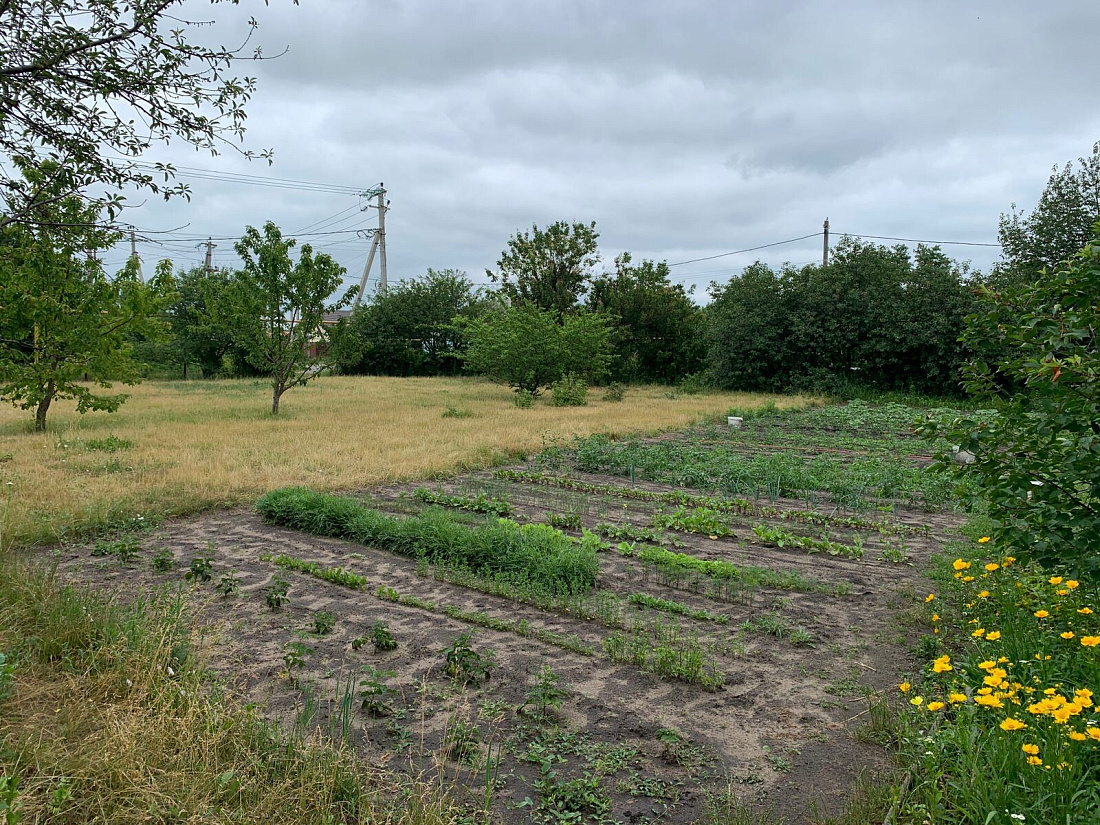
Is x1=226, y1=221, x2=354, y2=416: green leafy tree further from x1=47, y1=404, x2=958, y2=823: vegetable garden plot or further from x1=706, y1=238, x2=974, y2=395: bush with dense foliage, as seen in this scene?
x1=706, y1=238, x2=974, y2=395: bush with dense foliage

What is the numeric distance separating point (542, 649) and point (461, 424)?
489 inches

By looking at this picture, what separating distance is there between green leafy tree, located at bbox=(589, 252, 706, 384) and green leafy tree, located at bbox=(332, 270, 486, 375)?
351 inches

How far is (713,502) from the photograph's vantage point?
9078 millimetres

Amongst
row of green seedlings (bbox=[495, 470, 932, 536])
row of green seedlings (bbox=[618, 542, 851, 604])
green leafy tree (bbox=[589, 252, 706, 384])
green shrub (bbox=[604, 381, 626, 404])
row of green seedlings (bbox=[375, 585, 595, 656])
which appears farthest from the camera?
green leafy tree (bbox=[589, 252, 706, 384])

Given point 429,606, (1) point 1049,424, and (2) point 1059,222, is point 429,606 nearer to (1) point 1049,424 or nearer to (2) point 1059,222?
(1) point 1049,424

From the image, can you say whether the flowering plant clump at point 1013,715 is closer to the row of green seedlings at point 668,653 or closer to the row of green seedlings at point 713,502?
the row of green seedlings at point 668,653

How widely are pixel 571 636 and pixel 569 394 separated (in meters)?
19.2

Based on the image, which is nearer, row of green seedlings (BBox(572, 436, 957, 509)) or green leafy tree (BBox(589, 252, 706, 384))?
row of green seedlings (BBox(572, 436, 957, 509))

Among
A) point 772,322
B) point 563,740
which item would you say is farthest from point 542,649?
point 772,322

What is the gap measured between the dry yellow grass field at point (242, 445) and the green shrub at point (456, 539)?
1.48 meters

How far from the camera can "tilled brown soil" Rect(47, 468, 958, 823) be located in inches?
130

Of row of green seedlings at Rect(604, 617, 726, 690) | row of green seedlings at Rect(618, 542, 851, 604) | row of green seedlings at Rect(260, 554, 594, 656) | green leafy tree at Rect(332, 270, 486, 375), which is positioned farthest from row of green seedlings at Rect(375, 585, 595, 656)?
green leafy tree at Rect(332, 270, 486, 375)

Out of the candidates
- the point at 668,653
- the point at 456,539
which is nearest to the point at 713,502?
the point at 456,539

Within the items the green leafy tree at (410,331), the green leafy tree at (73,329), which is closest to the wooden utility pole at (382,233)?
the green leafy tree at (410,331)
